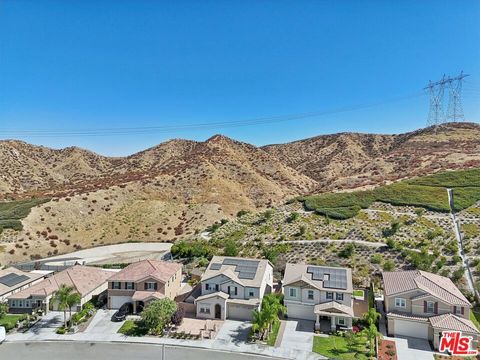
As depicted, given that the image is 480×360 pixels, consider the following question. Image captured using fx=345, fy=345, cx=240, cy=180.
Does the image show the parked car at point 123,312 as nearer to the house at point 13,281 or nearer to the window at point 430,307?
the house at point 13,281

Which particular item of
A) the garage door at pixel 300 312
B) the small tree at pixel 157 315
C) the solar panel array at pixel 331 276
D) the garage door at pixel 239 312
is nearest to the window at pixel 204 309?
the garage door at pixel 239 312

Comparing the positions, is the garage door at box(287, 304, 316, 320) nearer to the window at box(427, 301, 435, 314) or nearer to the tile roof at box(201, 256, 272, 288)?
the tile roof at box(201, 256, 272, 288)

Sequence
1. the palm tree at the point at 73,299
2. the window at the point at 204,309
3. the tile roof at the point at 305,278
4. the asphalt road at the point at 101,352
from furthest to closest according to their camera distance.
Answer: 1. the window at the point at 204,309
2. the tile roof at the point at 305,278
3. the palm tree at the point at 73,299
4. the asphalt road at the point at 101,352

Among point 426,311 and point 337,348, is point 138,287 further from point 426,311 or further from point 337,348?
point 426,311

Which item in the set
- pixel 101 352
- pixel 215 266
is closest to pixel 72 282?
pixel 101 352

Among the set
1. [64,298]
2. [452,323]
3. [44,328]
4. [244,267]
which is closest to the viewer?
[452,323]

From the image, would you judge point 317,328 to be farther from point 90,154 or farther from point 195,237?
point 90,154

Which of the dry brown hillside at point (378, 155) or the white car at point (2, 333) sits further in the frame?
the dry brown hillside at point (378, 155)
